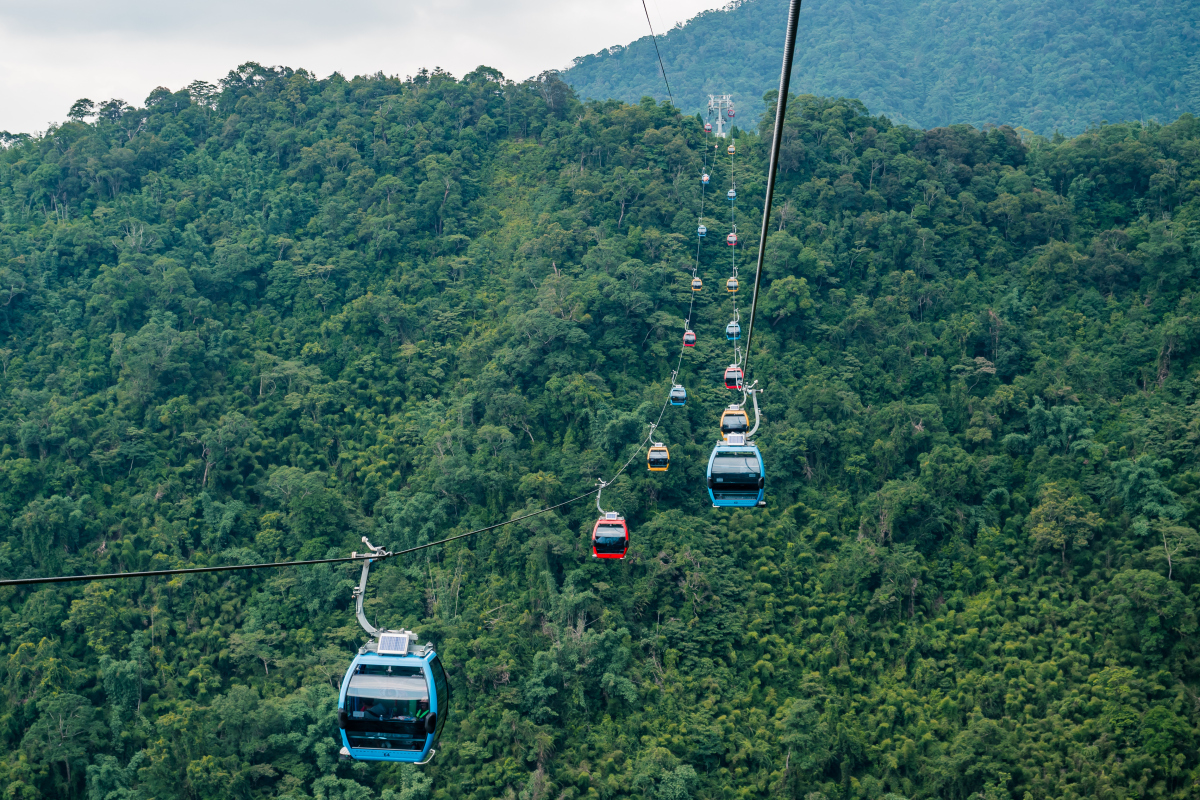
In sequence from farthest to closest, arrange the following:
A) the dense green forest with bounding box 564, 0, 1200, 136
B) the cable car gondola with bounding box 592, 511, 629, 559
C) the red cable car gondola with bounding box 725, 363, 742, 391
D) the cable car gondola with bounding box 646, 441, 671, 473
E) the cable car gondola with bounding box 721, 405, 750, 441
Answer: the dense green forest with bounding box 564, 0, 1200, 136
the red cable car gondola with bounding box 725, 363, 742, 391
the cable car gondola with bounding box 646, 441, 671, 473
the cable car gondola with bounding box 592, 511, 629, 559
the cable car gondola with bounding box 721, 405, 750, 441

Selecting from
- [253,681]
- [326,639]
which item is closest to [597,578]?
[326,639]

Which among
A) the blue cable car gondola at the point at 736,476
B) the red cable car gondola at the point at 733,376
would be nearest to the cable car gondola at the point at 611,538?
the blue cable car gondola at the point at 736,476

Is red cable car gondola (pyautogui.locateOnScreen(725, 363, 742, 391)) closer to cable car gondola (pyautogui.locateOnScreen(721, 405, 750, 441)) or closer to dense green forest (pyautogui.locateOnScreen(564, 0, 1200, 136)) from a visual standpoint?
cable car gondola (pyautogui.locateOnScreen(721, 405, 750, 441))

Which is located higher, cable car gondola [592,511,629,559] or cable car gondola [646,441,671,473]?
cable car gondola [646,441,671,473]

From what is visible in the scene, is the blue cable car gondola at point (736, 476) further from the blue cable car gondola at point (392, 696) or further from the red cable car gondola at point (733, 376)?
the red cable car gondola at point (733, 376)

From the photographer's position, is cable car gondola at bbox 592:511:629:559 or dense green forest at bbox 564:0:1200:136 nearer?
cable car gondola at bbox 592:511:629:559

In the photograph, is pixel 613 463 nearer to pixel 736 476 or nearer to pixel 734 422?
pixel 734 422

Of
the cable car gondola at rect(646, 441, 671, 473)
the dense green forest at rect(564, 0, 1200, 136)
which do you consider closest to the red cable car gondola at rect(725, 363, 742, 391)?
the cable car gondola at rect(646, 441, 671, 473)

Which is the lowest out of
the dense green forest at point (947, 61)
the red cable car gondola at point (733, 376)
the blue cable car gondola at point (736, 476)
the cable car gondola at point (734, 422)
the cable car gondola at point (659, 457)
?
the cable car gondola at point (659, 457)
